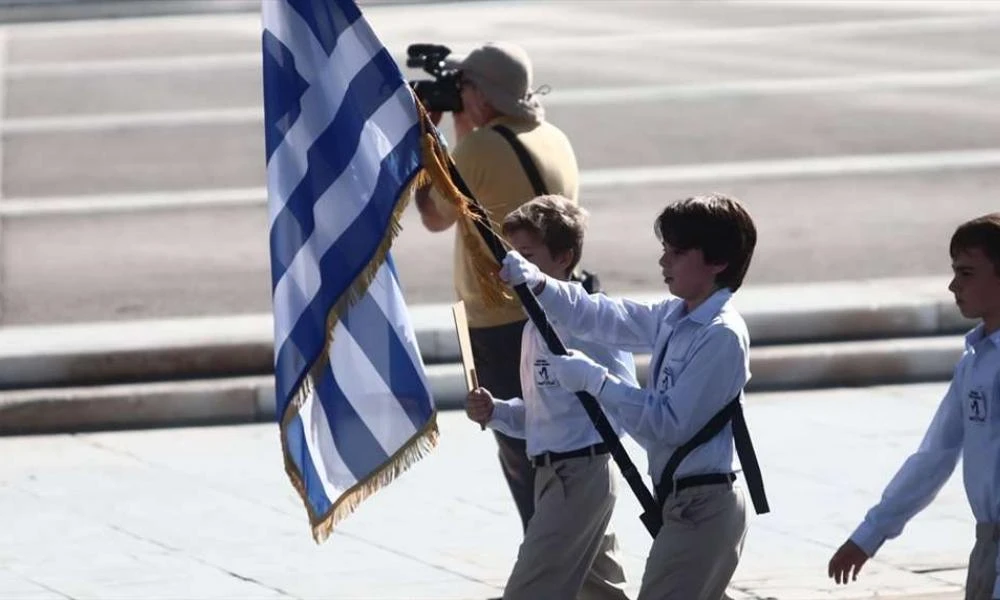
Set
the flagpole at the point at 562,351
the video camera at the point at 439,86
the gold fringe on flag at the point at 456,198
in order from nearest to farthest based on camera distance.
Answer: the flagpole at the point at 562,351 < the gold fringe on flag at the point at 456,198 < the video camera at the point at 439,86

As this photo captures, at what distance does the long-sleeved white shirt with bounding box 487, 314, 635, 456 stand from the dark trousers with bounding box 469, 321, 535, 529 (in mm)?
853

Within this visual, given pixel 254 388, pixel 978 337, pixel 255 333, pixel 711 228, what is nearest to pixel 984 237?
pixel 978 337

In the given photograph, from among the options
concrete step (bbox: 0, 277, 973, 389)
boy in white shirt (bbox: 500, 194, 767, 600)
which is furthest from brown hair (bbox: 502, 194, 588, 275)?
concrete step (bbox: 0, 277, 973, 389)

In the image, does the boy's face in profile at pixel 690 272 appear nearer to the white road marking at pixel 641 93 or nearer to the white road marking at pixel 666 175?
the white road marking at pixel 666 175

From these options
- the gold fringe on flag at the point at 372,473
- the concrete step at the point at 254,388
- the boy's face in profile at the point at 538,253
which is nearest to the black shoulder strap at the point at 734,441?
the gold fringe on flag at the point at 372,473

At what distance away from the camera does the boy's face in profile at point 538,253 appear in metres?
6.32

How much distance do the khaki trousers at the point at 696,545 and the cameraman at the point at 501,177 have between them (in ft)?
5.20

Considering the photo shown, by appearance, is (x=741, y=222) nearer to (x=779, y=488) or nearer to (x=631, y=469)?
(x=631, y=469)

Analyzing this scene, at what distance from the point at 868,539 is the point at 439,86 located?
2825mm

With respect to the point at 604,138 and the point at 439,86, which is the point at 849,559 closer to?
the point at 439,86

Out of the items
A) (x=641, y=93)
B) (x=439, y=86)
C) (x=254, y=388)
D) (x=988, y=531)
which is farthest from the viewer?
(x=641, y=93)

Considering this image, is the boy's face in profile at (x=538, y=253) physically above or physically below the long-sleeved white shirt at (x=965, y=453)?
above

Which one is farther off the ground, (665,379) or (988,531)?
(665,379)

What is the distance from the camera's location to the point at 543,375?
20.8 feet
